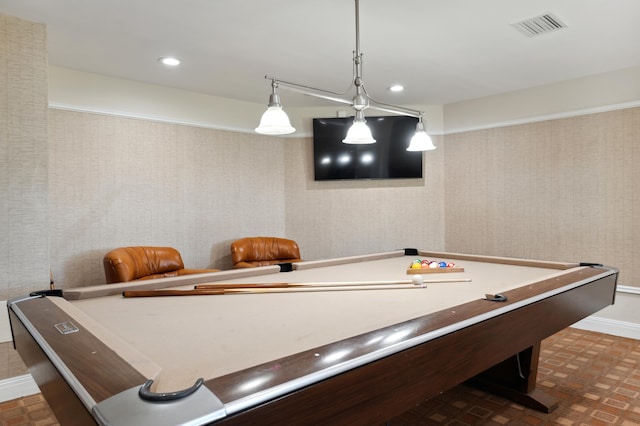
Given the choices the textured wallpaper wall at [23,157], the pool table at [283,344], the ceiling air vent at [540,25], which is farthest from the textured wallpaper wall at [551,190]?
the textured wallpaper wall at [23,157]

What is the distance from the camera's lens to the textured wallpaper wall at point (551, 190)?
4.09 m

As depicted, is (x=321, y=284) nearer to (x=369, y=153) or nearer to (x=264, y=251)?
(x=264, y=251)

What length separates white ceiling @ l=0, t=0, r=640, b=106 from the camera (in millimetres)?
2721

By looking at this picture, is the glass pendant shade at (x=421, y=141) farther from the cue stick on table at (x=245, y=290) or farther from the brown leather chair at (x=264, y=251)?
the brown leather chair at (x=264, y=251)

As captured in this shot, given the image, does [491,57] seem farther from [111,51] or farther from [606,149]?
[111,51]

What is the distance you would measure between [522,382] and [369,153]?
3341mm

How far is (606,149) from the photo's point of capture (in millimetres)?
4184

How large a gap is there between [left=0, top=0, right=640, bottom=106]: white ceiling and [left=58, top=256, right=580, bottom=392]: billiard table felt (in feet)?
5.60

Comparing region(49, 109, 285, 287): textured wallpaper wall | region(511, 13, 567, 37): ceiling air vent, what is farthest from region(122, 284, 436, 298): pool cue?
region(49, 109, 285, 287): textured wallpaper wall

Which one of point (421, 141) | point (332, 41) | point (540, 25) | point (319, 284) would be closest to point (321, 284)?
point (319, 284)

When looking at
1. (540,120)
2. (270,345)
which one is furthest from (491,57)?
(270,345)

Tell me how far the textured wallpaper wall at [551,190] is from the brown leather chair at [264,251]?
6.69ft

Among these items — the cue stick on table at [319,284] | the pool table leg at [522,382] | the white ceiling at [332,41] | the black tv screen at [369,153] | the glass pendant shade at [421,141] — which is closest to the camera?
the cue stick on table at [319,284]

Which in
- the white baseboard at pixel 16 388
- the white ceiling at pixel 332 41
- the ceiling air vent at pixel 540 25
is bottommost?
the white baseboard at pixel 16 388
